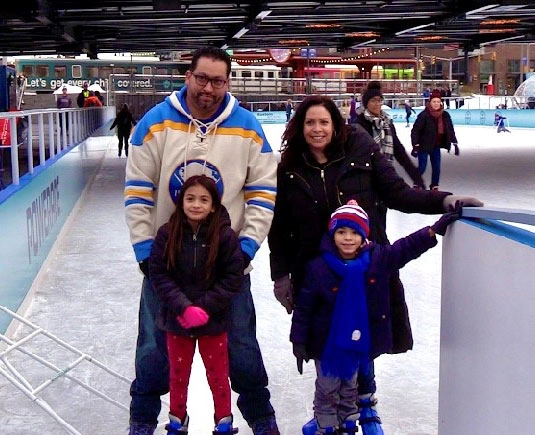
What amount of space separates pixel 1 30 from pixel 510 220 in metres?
13.0

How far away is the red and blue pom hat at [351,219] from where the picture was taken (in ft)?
7.41

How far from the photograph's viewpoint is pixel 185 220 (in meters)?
2.23

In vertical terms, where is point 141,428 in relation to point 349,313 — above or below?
below

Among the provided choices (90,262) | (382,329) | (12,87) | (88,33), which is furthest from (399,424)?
(12,87)

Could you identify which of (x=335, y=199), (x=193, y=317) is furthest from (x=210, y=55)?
(x=193, y=317)

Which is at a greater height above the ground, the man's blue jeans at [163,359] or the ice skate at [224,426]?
the man's blue jeans at [163,359]

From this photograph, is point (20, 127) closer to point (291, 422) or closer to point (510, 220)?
point (291, 422)

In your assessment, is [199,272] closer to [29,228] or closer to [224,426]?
[224,426]

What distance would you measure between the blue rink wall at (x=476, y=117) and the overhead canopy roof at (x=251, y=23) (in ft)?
26.5

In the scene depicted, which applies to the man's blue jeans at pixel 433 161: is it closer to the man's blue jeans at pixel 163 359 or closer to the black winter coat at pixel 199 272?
the man's blue jeans at pixel 163 359

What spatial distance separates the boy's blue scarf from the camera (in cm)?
230

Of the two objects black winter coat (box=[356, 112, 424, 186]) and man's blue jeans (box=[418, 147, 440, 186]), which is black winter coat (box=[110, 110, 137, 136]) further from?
black winter coat (box=[356, 112, 424, 186])

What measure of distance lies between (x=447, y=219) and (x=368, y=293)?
1.17ft

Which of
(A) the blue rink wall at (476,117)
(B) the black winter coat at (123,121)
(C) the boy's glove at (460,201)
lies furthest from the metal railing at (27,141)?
(A) the blue rink wall at (476,117)
